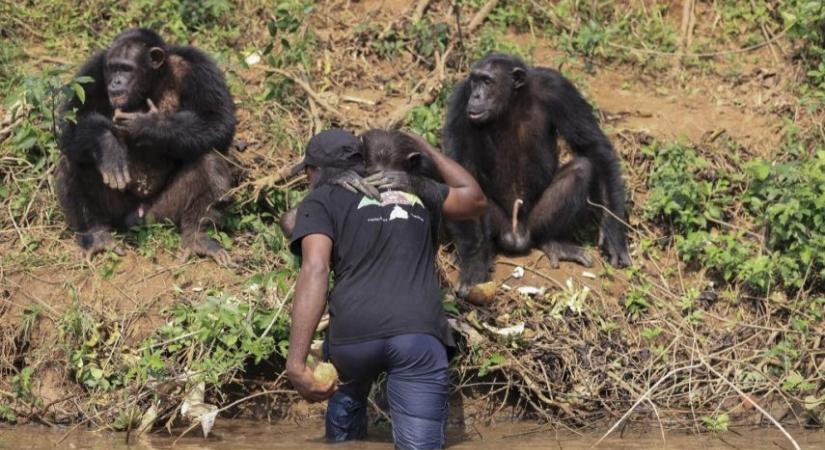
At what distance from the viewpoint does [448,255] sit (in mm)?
9797

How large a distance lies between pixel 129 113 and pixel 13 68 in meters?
2.27

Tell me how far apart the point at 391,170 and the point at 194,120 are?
267 centimetres

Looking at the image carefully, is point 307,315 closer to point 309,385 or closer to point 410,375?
point 309,385

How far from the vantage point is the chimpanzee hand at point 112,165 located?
940 centimetres

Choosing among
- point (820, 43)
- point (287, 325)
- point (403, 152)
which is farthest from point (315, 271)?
point (820, 43)

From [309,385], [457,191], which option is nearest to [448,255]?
[457,191]

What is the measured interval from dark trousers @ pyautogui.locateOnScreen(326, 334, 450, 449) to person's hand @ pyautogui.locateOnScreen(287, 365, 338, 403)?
22cm

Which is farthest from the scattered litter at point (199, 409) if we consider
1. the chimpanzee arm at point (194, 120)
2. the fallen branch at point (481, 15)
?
the fallen branch at point (481, 15)

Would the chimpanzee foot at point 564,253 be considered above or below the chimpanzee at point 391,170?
below

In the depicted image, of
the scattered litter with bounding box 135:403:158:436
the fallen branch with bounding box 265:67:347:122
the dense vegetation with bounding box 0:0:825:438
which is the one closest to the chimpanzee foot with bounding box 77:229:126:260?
the dense vegetation with bounding box 0:0:825:438

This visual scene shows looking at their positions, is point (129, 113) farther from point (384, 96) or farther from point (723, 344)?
point (723, 344)

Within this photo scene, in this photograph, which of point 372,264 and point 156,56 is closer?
point 372,264

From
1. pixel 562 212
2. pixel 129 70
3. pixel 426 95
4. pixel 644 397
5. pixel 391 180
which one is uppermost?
pixel 129 70

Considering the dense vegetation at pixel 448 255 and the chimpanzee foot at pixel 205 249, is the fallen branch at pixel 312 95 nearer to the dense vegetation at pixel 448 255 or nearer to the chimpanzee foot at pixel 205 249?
the dense vegetation at pixel 448 255
